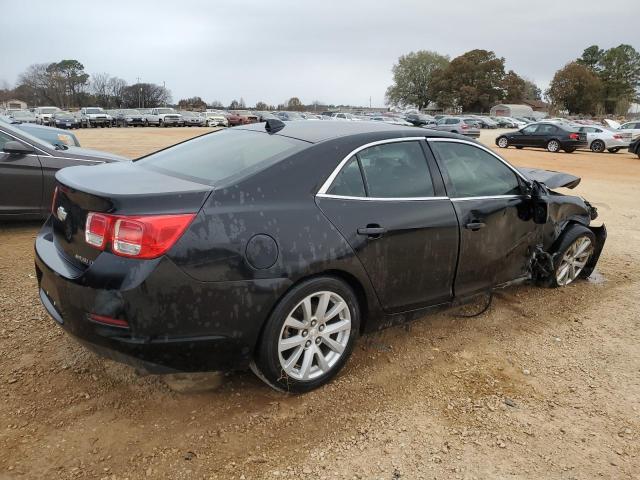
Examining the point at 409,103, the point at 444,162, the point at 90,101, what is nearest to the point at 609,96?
the point at 409,103

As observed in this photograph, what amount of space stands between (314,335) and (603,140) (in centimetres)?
2638

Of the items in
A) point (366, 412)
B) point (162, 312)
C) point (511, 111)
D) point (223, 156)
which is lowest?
point (366, 412)

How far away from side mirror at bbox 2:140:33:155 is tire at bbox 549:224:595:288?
19.2 ft

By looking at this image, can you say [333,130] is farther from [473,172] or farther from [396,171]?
[473,172]

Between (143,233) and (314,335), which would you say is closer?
(143,233)

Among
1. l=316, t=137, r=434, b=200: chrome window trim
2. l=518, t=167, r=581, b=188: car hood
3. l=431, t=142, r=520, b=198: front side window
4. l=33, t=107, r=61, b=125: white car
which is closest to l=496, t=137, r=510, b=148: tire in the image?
l=518, t=167, r=581, b=188: car hood

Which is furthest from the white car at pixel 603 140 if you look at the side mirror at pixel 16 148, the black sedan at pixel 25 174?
the side mirror at pixel 16 148

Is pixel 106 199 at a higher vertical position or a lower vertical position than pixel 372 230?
higher

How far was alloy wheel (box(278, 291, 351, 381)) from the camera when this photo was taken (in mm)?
2775

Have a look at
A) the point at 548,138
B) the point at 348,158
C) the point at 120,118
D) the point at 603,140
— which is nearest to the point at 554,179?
the point at 348,158

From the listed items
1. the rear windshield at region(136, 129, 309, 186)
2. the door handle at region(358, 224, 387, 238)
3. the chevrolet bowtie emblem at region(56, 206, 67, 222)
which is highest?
the rear windshield at region(136, 129, 309, 186)

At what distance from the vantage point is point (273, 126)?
350 centimetres

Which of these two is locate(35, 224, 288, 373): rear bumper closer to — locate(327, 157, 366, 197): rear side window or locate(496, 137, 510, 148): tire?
locate(327, 157, 366, 197): rear side window

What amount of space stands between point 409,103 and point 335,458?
119 meters
